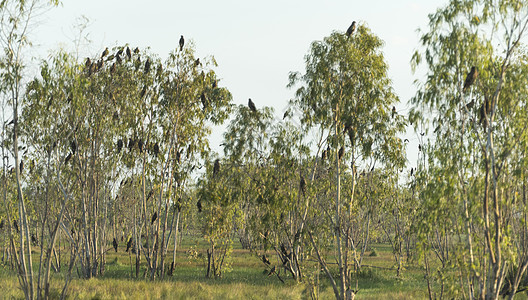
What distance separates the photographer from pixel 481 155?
352 inches

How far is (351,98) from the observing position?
12.4 metres

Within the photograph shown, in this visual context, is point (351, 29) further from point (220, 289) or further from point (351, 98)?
point (220, 289)

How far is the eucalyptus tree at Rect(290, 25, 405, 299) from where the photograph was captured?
40.2 ft

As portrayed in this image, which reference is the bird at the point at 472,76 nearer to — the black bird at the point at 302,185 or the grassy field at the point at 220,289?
the black bird at the point at 302,185

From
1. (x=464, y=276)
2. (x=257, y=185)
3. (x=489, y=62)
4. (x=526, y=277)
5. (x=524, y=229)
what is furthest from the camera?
(x=526, y=277)

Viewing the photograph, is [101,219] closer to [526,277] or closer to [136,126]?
[136,126]

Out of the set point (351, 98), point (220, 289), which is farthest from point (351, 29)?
Answer: point (220, 289)

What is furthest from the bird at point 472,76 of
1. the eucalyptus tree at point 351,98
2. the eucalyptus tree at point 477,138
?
the eucalyptus tree at point 351,98

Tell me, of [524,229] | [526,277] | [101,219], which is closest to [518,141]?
[524,229]

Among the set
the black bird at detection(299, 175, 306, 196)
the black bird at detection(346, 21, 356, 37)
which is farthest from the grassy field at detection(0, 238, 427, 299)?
the black bird at detection(346, 21, 356, 37)

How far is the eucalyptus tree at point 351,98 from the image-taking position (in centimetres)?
1224

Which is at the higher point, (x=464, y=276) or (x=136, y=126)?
(x=136, y=126)

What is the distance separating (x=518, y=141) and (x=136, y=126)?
1240 centimetres

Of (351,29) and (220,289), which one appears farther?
(220,289)
